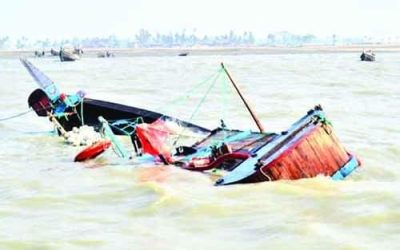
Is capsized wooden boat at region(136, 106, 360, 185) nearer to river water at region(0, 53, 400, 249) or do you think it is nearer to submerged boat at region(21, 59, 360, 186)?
submerged boat at region(21, 59, 360, 186)

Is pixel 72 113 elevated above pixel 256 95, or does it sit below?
above

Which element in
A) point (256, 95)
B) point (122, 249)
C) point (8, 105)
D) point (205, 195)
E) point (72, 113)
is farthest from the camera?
point (256, 95)

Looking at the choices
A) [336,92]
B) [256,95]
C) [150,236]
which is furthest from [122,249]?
[336,92]

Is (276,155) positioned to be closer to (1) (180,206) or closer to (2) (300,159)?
(2) (300,159)

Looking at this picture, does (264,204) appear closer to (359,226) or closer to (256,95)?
(359,226)

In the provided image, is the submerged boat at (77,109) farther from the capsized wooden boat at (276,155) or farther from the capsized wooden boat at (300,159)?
the capsized wooden boat at (300,159)

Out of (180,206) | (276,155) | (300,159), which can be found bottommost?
(180,206)

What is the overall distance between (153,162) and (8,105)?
61.1ft

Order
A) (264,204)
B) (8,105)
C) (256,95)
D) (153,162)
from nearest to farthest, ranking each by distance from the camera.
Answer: (264,204) → (153,162) → (8,105) → (256,95)

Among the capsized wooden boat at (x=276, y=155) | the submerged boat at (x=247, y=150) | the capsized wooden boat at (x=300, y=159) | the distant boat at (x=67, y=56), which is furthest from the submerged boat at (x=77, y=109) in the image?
the distant boat at (x=67, y=56)

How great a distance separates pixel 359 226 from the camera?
9820mm

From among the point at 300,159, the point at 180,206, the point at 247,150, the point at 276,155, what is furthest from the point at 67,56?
the point at 180,206

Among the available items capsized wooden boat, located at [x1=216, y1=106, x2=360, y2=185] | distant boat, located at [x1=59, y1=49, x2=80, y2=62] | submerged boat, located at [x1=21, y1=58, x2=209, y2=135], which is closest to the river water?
capsized wooden boat, located at [x1=216, y1=106, x2=360, y2=185]

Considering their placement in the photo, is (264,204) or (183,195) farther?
(183,195)
